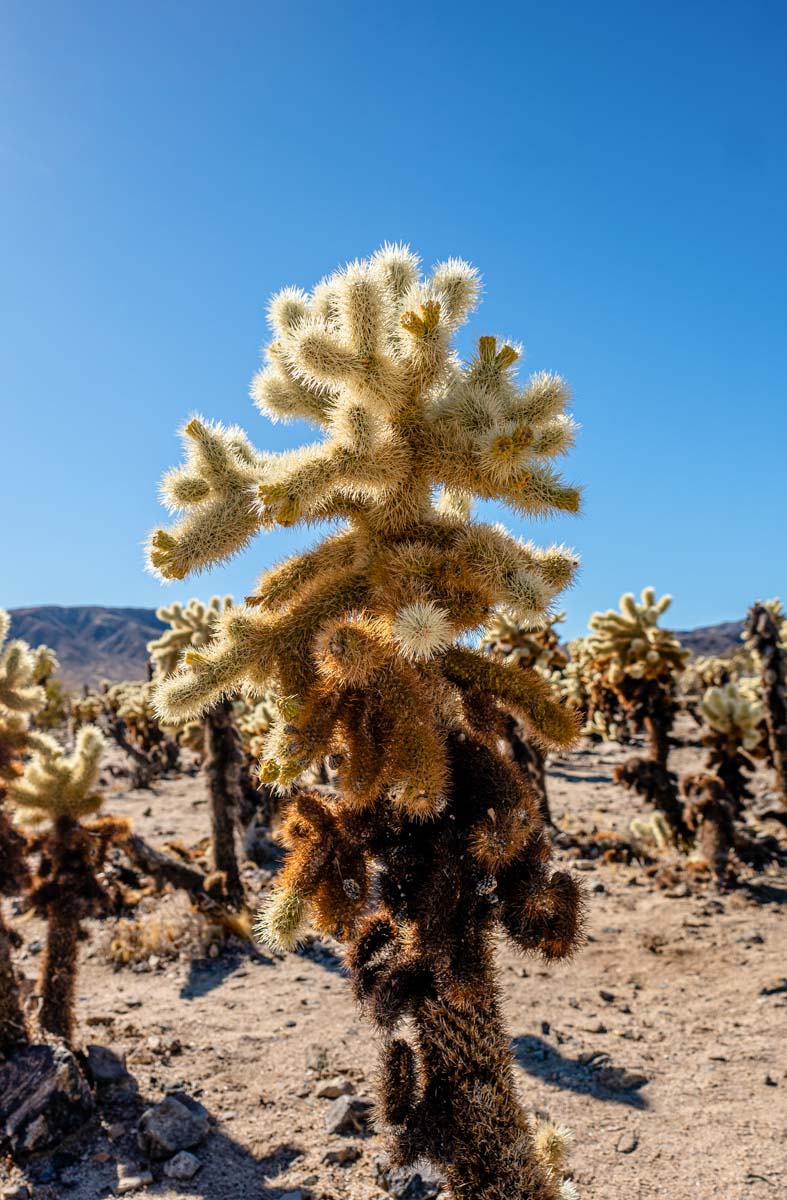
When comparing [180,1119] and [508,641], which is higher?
[508,641]

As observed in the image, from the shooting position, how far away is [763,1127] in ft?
19.1

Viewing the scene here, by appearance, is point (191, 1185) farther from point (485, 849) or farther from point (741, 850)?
point (741, 850)

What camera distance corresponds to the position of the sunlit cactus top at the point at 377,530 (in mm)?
2773

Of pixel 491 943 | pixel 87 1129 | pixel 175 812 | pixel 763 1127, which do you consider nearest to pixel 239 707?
pixel 175 812

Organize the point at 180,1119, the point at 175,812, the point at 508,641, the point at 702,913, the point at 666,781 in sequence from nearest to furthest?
the point at 180,1119 < the point at 702,913 < the point at 666,781 < the point at 508,641 < the point at 175,812

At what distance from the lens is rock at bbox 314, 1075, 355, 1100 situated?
6656mm

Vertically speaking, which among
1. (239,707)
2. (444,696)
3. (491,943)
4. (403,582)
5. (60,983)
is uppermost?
(239,707)

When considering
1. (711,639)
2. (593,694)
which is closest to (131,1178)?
(593,694)

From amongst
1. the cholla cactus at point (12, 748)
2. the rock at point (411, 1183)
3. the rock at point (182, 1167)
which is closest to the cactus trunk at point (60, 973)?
the cholla cactus at point (12, 748)

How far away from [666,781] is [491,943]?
1141 cm

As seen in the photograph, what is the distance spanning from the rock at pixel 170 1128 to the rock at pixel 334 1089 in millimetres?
997

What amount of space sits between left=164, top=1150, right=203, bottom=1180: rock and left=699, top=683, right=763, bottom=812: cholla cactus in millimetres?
10435

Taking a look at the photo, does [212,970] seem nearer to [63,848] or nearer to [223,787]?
[223,787]

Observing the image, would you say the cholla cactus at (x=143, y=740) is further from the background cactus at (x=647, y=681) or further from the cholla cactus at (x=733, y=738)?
the cholla cactus at (x=733, y=738)
